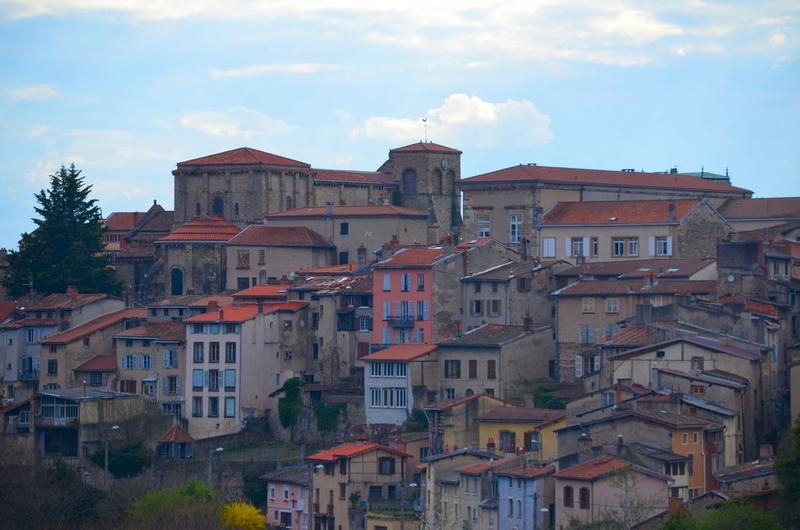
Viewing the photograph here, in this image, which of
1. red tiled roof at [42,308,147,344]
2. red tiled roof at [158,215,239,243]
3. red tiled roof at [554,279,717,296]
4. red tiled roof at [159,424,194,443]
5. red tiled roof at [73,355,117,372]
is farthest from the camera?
red tiled roof at [158,215,239,243]

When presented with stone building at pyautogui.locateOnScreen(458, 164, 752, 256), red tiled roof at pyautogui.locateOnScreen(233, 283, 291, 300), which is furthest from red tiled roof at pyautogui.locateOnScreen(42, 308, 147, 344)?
stone building at pyautogui.locateOnScreen(458, 164, 752, 256)

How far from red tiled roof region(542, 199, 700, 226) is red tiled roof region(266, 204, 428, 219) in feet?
33.9

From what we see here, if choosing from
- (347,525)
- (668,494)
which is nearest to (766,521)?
(668,494)

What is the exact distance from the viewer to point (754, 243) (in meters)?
89.2

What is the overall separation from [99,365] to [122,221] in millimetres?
38955

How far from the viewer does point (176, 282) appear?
114m

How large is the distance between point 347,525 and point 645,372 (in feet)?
40.2

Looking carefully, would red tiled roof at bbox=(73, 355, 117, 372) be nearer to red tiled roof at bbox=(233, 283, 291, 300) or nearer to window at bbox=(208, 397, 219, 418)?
red tiled roof at bbox=(233, 283, 291, 300)

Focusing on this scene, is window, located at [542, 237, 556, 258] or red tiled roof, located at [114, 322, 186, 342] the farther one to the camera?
window, located at [542, 237, 556, 258]

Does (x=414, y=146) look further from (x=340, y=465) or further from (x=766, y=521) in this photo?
(x=766, y=521)

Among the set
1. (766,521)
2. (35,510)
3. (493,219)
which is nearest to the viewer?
(766,521)

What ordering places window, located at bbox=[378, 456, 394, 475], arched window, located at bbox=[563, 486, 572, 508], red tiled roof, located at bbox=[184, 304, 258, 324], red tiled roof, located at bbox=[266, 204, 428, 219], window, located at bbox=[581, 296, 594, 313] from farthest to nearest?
red tiled roof, located at bbox=[266, 204, 428, 219] < red tiled roof, located at bbox=[184, 304, 258, 324] < window, located at bbox=[581, 296, 594, 313] < window, located at bbox=[378, 456, 394, 475] < arched window, located at bbox=[563, 486, 572, 508]

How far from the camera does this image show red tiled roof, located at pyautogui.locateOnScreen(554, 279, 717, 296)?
89.3 meters

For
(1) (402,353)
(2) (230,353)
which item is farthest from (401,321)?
(2) (230,353)
